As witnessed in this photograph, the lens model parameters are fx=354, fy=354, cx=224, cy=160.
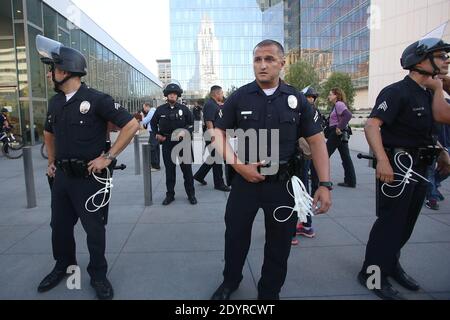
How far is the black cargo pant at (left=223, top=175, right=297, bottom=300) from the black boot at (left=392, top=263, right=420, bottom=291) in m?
1.18

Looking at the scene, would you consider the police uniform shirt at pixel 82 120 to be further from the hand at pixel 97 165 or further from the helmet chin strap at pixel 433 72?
the helmet chin strap at pixel 433 72

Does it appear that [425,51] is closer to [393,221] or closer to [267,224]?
[393,221]

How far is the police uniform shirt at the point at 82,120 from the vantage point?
114 inches

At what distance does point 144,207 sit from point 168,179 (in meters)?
0.62

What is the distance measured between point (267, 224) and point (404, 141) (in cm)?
135

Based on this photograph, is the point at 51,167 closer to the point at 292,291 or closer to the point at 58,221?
the point at 58,221

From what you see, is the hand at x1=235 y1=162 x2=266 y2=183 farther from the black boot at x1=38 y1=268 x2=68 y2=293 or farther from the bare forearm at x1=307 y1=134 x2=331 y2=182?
the black boot at x1=38 y1=268 x2=68 y2=293

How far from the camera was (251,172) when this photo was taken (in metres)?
2.50

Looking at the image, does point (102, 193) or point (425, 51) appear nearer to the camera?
point (425, 51)

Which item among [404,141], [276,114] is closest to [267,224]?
[276,114]

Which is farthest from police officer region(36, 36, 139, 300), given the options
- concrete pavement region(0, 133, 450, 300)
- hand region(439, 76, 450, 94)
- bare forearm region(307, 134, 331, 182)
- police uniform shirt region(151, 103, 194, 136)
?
police uniform shirt region(151, 103, 194, 136)

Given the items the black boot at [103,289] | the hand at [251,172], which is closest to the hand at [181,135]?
the black boot at [103,289]

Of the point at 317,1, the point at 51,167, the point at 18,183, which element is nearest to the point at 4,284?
the point at 51,167

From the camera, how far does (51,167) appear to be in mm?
3221
